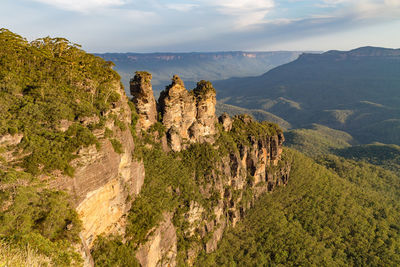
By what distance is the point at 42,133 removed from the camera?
67.5 feet

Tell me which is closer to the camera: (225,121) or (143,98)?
Result: (143,98)

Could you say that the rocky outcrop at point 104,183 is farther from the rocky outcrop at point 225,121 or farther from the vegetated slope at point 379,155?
the vegetated slope at point 379,155

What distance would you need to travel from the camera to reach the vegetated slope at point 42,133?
1550cm

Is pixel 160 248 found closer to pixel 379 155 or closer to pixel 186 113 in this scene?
pixel 186 113

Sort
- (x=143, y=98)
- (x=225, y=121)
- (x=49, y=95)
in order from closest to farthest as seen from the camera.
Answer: (x=49, y=95), (x=143, y=98), (x=225, y=121)

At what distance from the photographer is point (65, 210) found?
18.7 meters

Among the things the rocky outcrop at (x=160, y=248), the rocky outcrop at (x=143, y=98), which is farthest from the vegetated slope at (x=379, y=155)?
the rocky outcrop at (x=143, y=98)

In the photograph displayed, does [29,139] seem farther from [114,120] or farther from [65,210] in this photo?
[114,120]

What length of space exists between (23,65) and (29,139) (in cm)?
1323

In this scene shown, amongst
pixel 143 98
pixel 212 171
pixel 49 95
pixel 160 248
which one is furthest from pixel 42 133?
pixel 212 171

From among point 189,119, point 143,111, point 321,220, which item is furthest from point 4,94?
point 321,220

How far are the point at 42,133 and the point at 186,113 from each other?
32261mm

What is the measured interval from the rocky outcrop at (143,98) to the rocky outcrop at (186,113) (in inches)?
152

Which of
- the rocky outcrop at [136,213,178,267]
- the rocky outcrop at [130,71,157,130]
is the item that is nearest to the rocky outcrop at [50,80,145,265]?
the rocky outcrop at [136,213,178,267]
